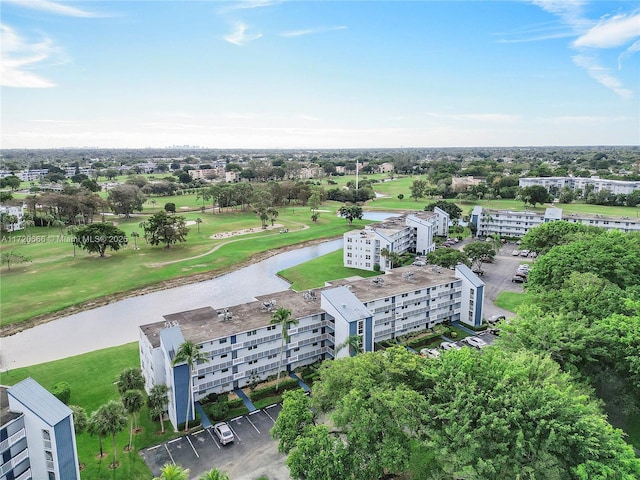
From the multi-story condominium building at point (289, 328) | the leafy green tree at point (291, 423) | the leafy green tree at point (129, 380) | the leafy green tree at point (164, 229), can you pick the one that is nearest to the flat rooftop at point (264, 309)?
the multi-story condominium building at point (289, 328)

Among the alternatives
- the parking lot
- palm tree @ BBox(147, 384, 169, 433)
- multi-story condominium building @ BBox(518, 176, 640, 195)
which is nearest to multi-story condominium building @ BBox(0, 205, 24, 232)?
palm tree @ BBox(147, 384, 169, 433)

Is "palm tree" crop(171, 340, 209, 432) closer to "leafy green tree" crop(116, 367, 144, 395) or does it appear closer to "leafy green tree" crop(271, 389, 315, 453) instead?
A: "leafy green tree" crop(116, 367, 144, 395)

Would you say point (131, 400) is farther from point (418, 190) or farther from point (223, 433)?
point (418, 190)

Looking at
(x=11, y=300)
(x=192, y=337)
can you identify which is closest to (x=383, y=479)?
(x=192, y=337)

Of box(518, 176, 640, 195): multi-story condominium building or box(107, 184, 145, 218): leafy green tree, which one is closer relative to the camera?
box(107, 184, 145, 218): leafy green tree

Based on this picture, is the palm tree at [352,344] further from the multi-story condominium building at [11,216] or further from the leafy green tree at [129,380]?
the multi-story condominium building at [11,216]

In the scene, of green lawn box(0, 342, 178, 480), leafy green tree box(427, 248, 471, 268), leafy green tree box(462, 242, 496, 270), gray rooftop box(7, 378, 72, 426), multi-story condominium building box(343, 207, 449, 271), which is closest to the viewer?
gray rooftop box(7, 378, 72, 426)

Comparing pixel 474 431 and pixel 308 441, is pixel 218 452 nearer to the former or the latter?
pixel 308 441
